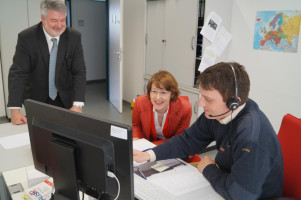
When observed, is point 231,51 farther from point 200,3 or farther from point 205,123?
point 205,123

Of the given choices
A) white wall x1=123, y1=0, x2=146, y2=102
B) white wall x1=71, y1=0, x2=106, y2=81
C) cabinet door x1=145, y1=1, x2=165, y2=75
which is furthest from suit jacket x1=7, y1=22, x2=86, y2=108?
white wall x1=71, y1=0, x2=106, y2=81

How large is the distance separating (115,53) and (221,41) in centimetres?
199

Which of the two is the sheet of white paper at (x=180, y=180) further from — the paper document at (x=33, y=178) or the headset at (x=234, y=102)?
the paper document at (x=33, y=178)

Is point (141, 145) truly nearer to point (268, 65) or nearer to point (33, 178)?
point (33, 178)

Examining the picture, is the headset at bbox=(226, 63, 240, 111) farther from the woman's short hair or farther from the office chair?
the woman's short hair

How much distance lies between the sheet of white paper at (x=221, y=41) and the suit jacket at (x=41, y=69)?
1699mm

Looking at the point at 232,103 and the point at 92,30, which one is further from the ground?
the point at 92,30

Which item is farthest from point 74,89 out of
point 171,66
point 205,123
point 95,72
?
point 95,72

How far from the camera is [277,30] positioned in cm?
283

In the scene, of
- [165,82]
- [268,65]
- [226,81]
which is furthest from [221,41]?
[226,81]

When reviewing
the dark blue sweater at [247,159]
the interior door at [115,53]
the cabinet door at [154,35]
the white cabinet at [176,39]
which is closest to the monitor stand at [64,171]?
the dark blue sweater at [247,159]

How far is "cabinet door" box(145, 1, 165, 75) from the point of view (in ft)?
12.4

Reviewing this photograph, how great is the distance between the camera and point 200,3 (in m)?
3.10

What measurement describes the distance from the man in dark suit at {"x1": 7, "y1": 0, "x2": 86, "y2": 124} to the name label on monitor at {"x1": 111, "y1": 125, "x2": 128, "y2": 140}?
1.27 metres
